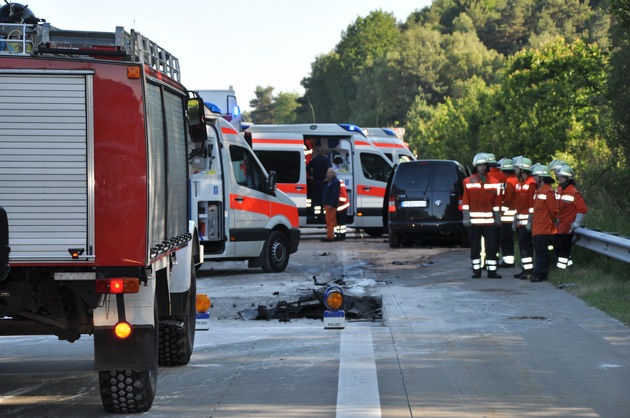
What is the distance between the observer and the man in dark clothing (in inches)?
1177

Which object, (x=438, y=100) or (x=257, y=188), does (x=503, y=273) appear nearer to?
(x=257, y=188)

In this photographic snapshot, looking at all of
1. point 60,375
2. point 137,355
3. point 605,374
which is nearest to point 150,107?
point 137,355

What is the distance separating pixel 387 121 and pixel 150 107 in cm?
10718

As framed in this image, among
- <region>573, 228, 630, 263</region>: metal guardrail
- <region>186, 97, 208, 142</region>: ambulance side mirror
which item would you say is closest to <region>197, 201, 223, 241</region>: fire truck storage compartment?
<region>573, 228, 630, 263</region>: metal guardrail

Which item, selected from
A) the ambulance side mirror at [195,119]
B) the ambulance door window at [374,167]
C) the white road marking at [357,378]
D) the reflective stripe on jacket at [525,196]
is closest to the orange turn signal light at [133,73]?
the white road marking at [357,378]

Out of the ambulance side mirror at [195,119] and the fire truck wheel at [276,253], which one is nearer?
the ambulance side mirror at [195,119]

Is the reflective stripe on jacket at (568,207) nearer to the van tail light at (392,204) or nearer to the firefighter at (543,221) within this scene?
the firefighter at (543,221)

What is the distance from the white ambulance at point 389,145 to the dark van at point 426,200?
7.13 metres

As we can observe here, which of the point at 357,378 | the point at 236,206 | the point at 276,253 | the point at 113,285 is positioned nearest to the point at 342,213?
the point at 276,253

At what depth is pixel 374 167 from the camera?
101ft

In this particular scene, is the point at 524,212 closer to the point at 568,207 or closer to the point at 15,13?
the point at 568,207

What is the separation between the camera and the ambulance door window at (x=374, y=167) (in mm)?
30750

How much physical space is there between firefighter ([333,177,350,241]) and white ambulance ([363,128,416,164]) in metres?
4.46

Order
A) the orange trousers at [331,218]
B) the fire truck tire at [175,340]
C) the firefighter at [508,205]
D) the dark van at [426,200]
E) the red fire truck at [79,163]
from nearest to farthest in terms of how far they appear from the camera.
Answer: the red fire truck at [79,163], the fire truck tire at [175,340], the firefighter at [508,205], the dark van at [426,200], the orange trousers at [331,218]
